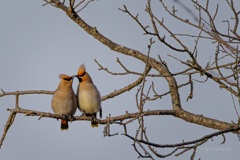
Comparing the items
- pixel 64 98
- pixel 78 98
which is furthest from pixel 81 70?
pixel 64 98

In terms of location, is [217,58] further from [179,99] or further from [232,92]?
[179,99]

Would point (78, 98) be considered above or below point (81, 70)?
below

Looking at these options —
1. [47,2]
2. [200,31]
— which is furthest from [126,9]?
[47,2]

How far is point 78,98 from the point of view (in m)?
7.36

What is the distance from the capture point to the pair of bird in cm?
702

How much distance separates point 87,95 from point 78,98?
0.58ft

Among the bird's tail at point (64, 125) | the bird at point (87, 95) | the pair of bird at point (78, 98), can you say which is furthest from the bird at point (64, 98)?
the bird's tail at point (64, 125)

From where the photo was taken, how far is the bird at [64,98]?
6965 millimetres

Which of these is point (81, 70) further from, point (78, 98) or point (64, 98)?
point (64, 98)

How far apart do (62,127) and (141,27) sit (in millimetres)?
2637

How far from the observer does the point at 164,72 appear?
20.1 feet

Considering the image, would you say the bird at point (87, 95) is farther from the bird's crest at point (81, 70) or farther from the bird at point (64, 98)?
the bird at point (64, 98)

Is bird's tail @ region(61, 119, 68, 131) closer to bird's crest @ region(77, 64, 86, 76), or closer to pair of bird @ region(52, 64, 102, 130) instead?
pair of bird @ region(52, 64, 102, 130)

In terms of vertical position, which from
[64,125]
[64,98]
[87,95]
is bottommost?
[64,125]
